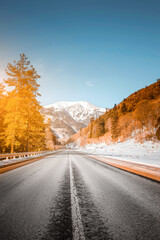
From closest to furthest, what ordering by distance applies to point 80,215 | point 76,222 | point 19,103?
1. point 76,222
2. point 80,215
3. point 19,103

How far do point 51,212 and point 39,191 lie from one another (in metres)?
1.62

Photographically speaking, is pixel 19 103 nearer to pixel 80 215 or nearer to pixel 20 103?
pixel 20 103

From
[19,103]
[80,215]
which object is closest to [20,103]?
[19,103]

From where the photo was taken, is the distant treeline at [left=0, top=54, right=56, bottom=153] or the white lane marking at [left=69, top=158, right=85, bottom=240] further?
the distant treeline at [left=0, top=54, right=56, bottom=153]

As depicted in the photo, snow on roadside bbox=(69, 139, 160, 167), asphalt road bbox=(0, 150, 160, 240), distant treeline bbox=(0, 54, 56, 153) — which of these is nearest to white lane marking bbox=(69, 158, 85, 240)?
asphalt road bbox=(0, 150, 160, 240)

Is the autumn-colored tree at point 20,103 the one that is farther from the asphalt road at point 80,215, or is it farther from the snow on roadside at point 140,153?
the asphalt road at point 80,215

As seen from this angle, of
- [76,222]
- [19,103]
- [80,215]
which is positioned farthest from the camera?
[19,103]

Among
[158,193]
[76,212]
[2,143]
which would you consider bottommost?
[158,193]

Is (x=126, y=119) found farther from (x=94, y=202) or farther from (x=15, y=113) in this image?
(x=94, y=202)

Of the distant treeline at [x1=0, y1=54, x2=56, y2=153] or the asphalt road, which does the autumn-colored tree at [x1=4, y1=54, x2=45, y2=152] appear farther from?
the asphalt road

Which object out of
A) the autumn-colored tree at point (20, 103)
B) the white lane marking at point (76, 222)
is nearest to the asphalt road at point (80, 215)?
the white lane marking at point (76, 222)

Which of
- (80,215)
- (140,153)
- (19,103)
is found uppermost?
(19,103)

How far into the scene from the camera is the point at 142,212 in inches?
108

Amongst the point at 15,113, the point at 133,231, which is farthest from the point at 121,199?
the point at 15,113
